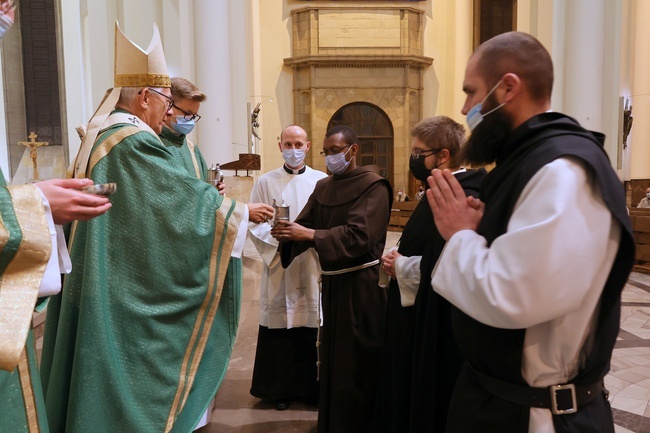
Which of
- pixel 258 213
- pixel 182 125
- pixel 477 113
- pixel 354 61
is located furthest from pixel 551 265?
pixel 354 61

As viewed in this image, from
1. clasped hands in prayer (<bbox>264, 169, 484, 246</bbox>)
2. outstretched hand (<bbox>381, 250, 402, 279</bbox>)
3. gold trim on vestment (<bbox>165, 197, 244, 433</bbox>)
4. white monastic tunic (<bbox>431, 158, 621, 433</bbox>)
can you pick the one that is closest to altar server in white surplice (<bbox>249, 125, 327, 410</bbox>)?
gold trim on vestment (<bbox>165, 197, 244, 433</bbox>)

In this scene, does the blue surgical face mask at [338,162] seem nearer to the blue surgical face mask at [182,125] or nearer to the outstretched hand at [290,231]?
the outstretched hand at [290,231]

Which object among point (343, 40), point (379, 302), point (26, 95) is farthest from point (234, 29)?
point (379, 302)

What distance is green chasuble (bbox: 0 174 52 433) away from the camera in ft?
4.40

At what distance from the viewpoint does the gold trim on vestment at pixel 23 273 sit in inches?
52.5

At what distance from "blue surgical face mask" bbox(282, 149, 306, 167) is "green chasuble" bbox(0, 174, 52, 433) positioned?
2.68 metres

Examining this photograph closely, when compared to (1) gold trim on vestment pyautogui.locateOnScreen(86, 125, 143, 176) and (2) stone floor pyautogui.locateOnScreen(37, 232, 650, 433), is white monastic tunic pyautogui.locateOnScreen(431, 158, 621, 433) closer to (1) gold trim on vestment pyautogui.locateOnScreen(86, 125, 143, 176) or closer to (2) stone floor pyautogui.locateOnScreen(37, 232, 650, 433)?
(1) gold trim on vestment pyautogui.locateOnScreen(86, 125, 143, 176)

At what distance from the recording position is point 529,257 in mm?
1233

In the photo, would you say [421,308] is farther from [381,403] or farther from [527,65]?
[527,65]

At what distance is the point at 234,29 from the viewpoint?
12.3 m

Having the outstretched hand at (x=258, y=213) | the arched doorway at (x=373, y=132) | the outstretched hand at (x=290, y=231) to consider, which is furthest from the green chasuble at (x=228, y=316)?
the arched doorway at (x=373, y=132)

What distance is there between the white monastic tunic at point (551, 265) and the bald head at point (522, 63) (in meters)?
0.30

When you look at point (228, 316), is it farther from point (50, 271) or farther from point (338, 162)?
point (50, 271)

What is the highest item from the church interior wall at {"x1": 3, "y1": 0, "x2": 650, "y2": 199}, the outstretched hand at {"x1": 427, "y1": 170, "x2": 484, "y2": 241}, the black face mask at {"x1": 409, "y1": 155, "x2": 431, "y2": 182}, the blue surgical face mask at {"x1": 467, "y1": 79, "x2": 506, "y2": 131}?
the church interior wall at {"x1": 3, "y1": 0, "x2": 650, "y2": 199}
